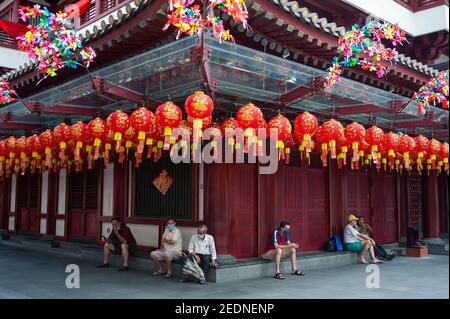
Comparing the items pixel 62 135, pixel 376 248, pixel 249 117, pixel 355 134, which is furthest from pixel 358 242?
pixel 62 135

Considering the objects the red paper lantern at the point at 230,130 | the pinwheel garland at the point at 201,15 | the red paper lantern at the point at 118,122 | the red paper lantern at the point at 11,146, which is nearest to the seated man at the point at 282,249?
the red paper lantern at the point at 230,130

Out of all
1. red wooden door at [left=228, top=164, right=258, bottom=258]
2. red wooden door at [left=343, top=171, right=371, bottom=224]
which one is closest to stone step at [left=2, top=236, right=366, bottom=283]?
red wooden door at [left=228, top=164, right=258, bottom=258]

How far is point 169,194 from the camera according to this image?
32.0 ft

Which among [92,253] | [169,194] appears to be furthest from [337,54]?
A: [92,253]

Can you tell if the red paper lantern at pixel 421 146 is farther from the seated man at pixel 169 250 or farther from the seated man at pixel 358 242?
the seated man at pixel 169 250

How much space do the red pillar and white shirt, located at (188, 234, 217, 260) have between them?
878cm

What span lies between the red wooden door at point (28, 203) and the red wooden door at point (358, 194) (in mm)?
10137

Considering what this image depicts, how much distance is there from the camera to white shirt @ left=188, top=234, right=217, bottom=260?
8.09 metres

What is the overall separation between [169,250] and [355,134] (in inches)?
165

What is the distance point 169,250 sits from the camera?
28.4 ft

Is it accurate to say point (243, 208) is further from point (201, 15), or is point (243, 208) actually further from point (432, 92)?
point (201, 15)

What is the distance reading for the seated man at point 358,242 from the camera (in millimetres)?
10742

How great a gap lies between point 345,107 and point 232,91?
2.54 metres
